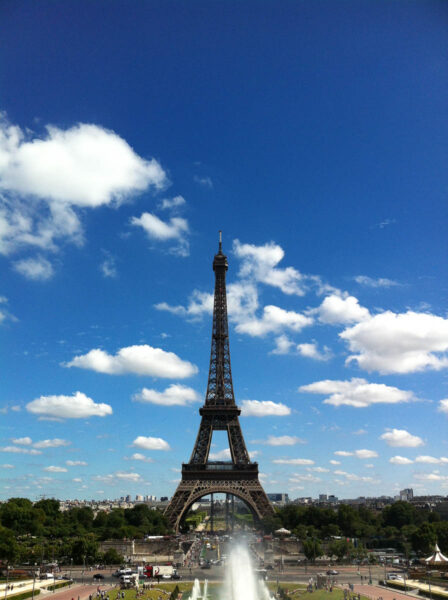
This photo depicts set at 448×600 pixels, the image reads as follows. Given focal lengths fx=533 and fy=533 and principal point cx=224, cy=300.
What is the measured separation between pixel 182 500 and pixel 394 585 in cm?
6072

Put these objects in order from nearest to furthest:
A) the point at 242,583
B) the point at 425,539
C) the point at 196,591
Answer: the point at 196,591, the point at 242,583, the point at 425,539

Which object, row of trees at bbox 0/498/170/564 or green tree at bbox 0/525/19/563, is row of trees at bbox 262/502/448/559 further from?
green tree at bbox 0/525/19/563

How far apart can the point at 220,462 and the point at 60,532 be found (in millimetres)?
35898

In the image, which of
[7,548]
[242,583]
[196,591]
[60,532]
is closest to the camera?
[196,591]

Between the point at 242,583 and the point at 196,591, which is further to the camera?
the point at 242,583

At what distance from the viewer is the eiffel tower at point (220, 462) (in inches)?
4498

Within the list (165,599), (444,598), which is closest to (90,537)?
(165,599)

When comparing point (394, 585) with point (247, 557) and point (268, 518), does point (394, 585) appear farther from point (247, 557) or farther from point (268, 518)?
point (268, 518)

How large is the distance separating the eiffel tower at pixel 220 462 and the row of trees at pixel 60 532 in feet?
27.2

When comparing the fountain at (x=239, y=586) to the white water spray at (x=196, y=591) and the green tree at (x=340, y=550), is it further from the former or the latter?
the green tree at (x=340, y=550)

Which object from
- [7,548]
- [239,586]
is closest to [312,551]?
[239,586]

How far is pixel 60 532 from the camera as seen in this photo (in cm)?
10538

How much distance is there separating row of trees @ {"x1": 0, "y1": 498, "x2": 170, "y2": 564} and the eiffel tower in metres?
8.28

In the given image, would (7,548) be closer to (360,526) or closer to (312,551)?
(312,551)
